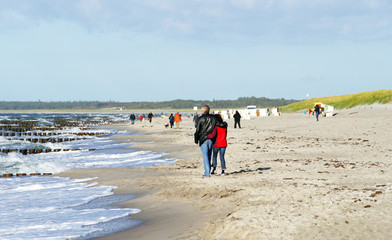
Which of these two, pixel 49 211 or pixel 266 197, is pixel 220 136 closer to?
pixel 266 197

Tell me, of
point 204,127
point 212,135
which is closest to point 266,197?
point 212,135

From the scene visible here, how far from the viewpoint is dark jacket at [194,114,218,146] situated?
10758 mm

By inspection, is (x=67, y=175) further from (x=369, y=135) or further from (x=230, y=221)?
(x=369, y=135)

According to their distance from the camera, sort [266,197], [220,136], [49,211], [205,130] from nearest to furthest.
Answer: [266,197]
[49,211]
[205,130]
[220,136]

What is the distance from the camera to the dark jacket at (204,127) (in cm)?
1076

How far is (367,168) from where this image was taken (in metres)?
12.0

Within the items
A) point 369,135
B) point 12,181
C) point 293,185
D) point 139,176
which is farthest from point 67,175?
point 369,135

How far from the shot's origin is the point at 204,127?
10797 mm

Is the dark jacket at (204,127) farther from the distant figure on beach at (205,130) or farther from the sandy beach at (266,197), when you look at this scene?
the sandy beach at (266,197)

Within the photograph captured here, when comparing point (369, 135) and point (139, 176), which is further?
point (369, 135)

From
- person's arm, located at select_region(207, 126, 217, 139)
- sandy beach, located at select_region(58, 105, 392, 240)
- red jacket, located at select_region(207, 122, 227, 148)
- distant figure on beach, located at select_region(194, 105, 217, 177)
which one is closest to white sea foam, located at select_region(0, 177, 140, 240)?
sandy beach, located at select_region(58, 105, 392, 240)

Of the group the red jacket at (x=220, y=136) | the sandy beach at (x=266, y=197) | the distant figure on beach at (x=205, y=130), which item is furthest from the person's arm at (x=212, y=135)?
the sandy beach at (x=266, y=197)

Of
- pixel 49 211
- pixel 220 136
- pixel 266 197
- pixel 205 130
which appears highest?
pixel 205 130

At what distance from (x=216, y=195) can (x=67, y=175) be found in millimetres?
7324
